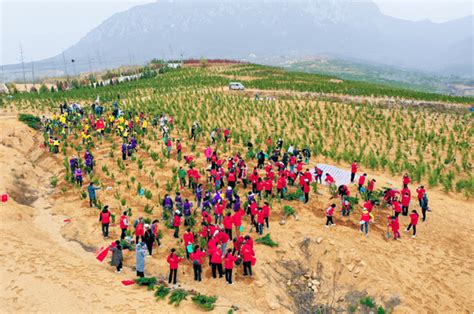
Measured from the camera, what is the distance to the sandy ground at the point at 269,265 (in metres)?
10.3

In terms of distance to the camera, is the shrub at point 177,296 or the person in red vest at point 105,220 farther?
the person in red vest at point 105,220

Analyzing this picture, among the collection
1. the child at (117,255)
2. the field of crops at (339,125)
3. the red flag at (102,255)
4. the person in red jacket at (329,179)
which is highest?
the field of crops at (339,125)

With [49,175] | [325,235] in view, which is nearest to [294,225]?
[325,235]

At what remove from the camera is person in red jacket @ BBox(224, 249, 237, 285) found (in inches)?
440

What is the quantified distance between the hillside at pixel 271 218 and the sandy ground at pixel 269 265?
46mm

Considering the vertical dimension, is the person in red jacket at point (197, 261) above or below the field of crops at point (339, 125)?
below

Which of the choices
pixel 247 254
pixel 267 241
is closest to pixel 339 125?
pixel 267 241

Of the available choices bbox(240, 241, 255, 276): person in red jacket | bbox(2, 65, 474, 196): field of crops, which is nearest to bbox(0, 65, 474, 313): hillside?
bbox(2, 65, 474, 196): field of crops

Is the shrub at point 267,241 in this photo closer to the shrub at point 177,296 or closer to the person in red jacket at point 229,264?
the person in red jacket at point 229,264

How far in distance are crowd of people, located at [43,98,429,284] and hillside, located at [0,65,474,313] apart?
12.0 inches

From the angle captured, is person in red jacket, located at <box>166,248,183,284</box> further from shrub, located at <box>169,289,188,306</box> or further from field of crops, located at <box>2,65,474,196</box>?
field of crops, located at <box>2,65,474,196</box>

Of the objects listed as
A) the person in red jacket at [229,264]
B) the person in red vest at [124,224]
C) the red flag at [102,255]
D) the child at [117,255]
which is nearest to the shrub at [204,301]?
the person in red jacket at [229,264]

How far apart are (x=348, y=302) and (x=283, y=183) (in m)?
5.99

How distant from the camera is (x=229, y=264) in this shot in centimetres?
1121
